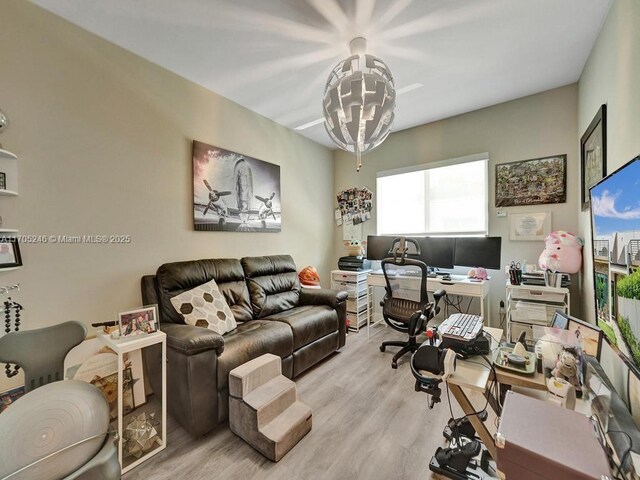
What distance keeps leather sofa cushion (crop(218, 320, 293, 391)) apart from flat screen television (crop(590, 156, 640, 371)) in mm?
1861

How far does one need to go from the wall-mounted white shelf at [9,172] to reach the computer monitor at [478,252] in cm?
373

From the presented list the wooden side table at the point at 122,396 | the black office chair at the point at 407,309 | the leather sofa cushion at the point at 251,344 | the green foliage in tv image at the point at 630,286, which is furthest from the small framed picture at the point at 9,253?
the green foliage in tv image at the point at 630,286

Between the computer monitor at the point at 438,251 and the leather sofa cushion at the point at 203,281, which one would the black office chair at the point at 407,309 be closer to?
the computer monitor at the point at 438,251

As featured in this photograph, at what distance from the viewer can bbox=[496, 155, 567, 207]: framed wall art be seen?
8.77 feet

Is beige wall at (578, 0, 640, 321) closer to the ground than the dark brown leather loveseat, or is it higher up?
higher up

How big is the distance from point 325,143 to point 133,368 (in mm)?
3598

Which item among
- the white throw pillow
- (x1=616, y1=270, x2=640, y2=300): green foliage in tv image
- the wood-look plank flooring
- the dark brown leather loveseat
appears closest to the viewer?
(x1=616, y1=270, x2=640, y2=300): green foliage in tv image

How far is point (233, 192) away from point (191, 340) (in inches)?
65.8

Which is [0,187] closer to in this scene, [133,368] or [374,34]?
[133,368]

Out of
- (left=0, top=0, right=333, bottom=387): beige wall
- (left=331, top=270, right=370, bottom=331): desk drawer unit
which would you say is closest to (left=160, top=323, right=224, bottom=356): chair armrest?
(left=0, top=0, right=333, bottom=387): beige wall

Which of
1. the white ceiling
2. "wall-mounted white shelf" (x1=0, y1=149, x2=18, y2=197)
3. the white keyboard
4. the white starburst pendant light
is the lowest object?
the white keyboard

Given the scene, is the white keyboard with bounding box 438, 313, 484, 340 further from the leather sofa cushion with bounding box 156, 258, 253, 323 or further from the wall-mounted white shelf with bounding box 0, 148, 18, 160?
the wall-mounted white shelf with bounding box 0, 148, 18, 160

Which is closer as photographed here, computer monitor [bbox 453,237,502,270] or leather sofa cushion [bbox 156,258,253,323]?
leather sofa cushion [bbox 156,258,253,323]

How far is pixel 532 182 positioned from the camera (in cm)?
281
